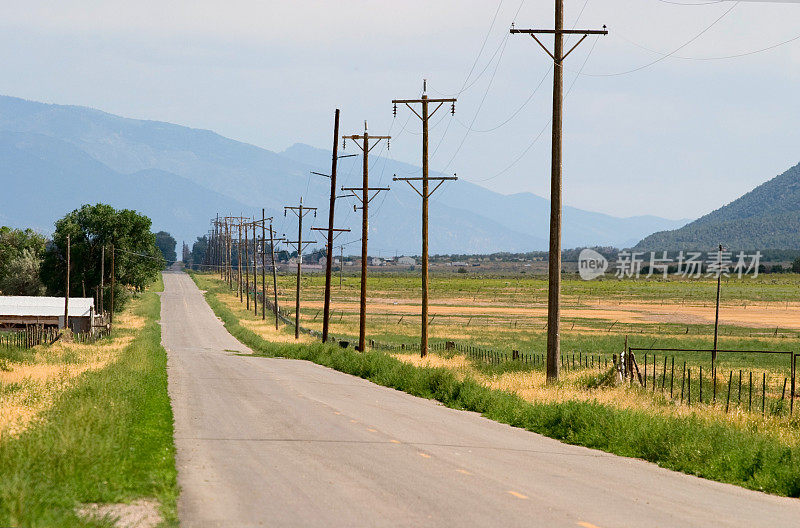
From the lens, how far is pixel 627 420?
19000 millimetres

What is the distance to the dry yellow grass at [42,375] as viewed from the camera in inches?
816

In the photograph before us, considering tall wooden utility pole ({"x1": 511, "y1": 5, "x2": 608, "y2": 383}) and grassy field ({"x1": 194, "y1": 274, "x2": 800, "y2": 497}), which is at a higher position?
tall wooden utility pole ({"x1": 511, "y1": 5, "x2": 608, "y2": 383})

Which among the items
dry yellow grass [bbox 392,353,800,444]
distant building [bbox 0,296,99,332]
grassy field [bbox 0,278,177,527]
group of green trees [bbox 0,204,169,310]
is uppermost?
group of green trees [bbox 0,204,169,310]

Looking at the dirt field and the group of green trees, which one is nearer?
the dirt field

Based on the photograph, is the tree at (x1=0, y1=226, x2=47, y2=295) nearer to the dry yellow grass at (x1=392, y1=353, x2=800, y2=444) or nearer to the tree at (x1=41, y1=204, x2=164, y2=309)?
the tree at (x1=41, y1=204, x2=164, y2=309)

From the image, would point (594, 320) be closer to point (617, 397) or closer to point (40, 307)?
point (40, 307)

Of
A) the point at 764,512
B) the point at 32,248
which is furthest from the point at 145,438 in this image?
the point at 32,248

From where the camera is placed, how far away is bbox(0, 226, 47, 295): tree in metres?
112

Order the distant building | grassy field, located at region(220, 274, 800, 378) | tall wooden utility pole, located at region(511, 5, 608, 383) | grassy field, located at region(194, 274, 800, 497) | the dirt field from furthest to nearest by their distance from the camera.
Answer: the dirt field, the distant building, grassy field, located at region(220, 274, 800, 378), tall wooden utility pole, located at region(511, 5, 608, 383), grassy field, located at region(194, 274, 800, 497)

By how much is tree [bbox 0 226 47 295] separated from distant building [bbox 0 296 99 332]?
67.1 feet

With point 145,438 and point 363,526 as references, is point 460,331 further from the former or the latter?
point 363,526

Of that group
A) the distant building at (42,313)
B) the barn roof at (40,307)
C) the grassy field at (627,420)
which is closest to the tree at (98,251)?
the barn roof at (40,307)

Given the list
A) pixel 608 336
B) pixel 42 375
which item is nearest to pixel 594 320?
pixel 608 336

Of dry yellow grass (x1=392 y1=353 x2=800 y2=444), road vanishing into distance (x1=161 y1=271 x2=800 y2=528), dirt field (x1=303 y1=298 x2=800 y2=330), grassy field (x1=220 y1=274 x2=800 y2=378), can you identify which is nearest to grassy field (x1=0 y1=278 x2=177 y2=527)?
road vanishing into distance (x1=161 y1=271 x2=800 y2=528)
